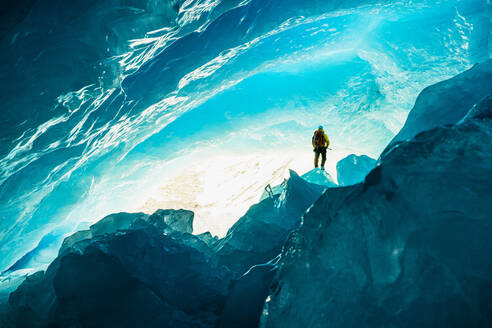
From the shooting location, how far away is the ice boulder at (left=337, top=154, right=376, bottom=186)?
1347 cm

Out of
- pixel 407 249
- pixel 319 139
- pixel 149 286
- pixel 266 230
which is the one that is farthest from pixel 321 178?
pixel 407 249

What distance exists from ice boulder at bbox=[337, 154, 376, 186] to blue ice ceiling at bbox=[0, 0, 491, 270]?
6.13m

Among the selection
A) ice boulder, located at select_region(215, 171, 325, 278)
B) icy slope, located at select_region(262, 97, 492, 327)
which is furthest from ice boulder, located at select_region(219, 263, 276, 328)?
ice boulder, located at select_region(215, 171, 325, 278)

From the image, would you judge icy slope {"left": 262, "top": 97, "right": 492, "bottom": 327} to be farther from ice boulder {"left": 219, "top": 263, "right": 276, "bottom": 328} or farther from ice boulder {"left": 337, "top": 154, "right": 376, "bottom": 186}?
ice boulder {"left": 337, "top": 154, "right": 376, "bottom": 186}

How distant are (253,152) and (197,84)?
42.1 ft

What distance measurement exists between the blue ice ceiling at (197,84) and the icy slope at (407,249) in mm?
7317

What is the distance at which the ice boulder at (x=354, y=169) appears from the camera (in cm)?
1347

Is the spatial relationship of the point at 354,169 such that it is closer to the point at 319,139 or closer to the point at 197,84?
the point at 319,139

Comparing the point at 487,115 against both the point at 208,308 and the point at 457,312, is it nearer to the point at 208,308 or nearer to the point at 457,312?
the point at 457,312

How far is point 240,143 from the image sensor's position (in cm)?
2172

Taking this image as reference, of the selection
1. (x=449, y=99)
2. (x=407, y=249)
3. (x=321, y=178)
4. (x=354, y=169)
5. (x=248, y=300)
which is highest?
(x=407, y=249)

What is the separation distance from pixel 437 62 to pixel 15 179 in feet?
82.3

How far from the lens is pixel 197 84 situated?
12.1 meters

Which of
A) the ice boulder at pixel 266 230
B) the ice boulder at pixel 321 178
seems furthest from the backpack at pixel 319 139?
the ice boulder at pixel 321 178
